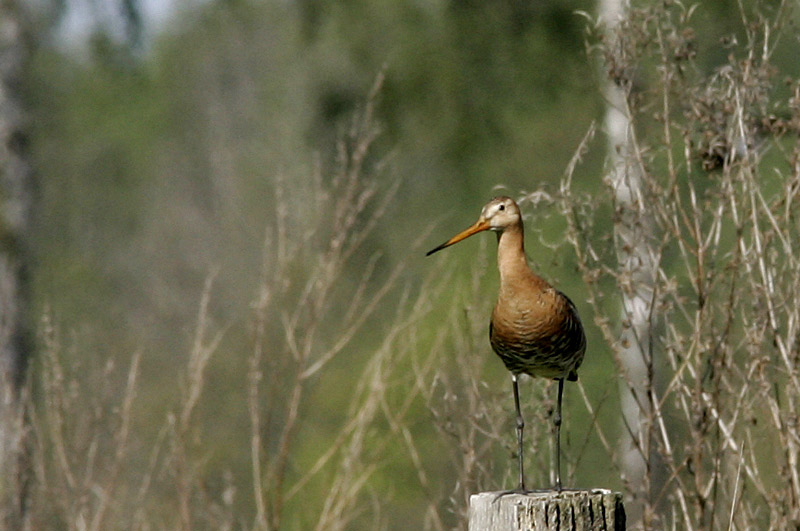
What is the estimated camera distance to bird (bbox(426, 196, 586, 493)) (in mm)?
4508

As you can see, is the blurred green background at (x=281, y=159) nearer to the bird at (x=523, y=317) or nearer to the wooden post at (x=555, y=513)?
the bird at (x=523, y=317)

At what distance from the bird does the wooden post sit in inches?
36.3

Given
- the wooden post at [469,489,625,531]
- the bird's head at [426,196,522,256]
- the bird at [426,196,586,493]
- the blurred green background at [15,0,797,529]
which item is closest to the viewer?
the wooden post at [469,489,625,531]

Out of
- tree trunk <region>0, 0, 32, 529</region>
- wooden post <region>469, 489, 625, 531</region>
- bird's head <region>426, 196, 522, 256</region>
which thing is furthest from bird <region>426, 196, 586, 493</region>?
tree trunk <region>0, 0, 32, 529</region>

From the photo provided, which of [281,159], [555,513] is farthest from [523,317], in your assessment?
[281,159]

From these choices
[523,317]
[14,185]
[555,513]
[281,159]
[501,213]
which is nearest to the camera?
[555,513]

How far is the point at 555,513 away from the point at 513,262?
4.50 feet

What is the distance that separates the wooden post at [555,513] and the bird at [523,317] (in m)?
0.92

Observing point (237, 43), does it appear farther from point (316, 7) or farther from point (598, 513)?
point (598, 513)

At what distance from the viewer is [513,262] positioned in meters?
4.59

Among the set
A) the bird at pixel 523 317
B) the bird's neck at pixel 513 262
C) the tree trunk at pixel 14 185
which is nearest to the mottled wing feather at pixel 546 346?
the bird at pixel 523 317

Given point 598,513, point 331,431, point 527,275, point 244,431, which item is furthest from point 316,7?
point 331,431

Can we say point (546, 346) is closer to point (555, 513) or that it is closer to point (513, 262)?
point (513, 262)

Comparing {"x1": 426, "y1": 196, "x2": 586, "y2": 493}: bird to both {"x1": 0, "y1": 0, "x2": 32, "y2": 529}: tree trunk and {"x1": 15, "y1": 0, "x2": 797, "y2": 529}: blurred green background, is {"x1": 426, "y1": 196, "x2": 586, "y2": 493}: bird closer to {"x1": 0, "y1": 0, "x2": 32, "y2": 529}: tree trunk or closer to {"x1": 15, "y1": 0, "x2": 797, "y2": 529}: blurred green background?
{"x1": 15, "y1": 0, "x2": 797, "y2": 529}: blurred green background
